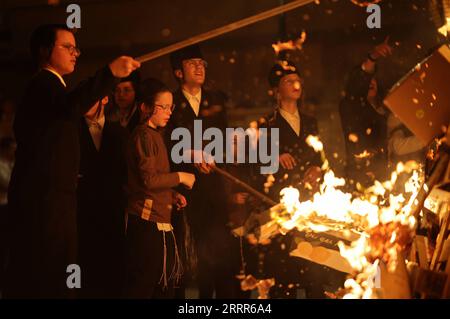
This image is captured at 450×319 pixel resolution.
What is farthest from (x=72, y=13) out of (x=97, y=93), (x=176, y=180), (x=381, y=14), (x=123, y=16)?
(x=381, y=14)

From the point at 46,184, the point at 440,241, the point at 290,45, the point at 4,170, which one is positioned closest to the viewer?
the point at 440,241

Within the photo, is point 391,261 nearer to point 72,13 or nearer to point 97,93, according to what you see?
point 97,93

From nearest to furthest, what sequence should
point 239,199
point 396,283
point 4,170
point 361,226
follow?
point 396,283 → point 361,226 → point 4,170 → point 239,199

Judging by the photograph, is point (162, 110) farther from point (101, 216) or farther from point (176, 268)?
point (176, 268)

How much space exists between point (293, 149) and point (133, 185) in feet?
4.15

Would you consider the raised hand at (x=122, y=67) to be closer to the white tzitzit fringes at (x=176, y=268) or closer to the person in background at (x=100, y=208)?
the person in background at (x=100, y=208)

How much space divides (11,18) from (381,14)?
2938 millimetres

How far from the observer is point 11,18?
5648 mm

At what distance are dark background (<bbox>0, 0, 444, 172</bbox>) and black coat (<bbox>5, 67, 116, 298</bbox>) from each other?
16.1 inches

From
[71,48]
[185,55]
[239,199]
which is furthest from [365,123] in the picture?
[71,48]

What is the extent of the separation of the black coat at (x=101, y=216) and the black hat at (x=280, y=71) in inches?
53.7

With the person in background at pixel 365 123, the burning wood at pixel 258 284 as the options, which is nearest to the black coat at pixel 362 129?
the person in background at pixel 365 123

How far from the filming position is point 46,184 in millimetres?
4832

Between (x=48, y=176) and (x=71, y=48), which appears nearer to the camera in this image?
(x=48, y=176)
